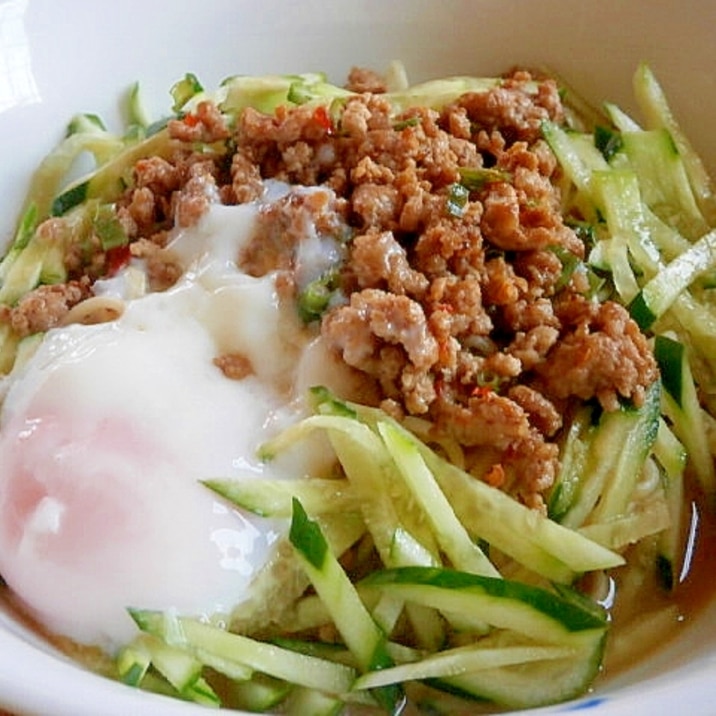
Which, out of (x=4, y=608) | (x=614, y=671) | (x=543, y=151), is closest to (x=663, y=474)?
(x=614, y=671)

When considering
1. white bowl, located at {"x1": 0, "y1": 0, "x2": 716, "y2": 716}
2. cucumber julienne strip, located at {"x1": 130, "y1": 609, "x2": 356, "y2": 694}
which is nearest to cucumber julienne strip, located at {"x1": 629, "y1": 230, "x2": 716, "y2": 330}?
white bowl, located at {"x1": 0, "y1": 0, "x2": 716, "y2": 716}

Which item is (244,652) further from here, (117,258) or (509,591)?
(117,258)

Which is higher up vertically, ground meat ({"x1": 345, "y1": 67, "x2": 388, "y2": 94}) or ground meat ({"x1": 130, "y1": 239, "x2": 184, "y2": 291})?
ground meat ({"x1": 345, "y1": 67, "x2": 388, "y2": 94})

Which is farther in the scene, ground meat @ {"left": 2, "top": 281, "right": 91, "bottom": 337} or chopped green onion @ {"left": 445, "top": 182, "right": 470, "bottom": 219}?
ground meat @ {"left": 2, "top": 281, "right": 91, "bottom": 337}

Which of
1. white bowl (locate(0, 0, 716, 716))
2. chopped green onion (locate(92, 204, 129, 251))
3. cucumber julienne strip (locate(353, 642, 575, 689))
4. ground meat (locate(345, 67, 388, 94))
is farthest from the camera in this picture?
ground meat (locate(345, 67, 388, 94))

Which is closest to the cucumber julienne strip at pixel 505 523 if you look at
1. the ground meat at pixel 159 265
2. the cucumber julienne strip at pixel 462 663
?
the cucumber julienne strip at pixel 462 663

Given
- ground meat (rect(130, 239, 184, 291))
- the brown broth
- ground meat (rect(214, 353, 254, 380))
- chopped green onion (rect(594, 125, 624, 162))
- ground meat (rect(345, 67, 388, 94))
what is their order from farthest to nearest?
1. ground meat (rect(345, 67, 388, 94))
2. chopped green onion (rect(594, 125, 624, 162))
3. ground meat (rect(130, 239, 184, 291))
4. ground meat (rect(214, 353, 254, 380))
5. the brown broth

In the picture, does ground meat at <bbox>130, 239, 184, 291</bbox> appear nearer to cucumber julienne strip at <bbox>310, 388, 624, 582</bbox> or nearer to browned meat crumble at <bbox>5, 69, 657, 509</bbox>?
browned meat crumble at <bbox>5, 69, 657, 509</bbox>

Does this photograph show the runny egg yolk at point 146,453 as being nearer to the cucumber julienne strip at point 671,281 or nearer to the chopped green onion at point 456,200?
the chopped green onion at point 456,200
